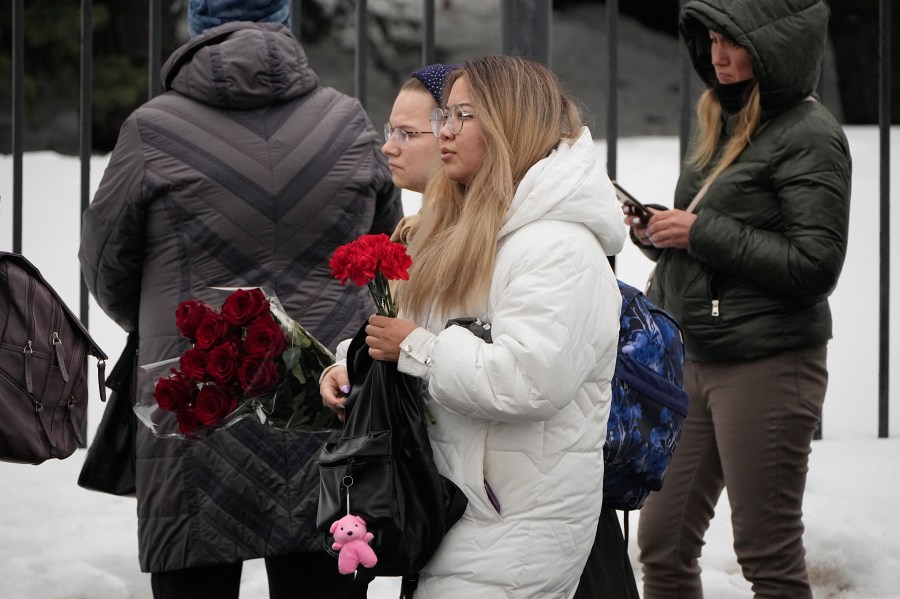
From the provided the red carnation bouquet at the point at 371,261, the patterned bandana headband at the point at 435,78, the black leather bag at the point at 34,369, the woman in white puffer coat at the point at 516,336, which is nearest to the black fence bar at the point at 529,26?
the patterned bandana headband at the point at 435,78

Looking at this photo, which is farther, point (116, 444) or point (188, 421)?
point (116, 444)

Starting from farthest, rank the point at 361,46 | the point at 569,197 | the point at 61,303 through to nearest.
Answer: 1. the point at 361,46
2. the point at 61,303
3. the point at 569,197

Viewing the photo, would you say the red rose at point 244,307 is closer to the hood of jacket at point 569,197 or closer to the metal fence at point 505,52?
the hood of jacket at point 569,197

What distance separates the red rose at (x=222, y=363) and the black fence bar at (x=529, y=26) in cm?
193

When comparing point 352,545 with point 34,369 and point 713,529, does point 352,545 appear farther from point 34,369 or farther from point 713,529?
point 713,529

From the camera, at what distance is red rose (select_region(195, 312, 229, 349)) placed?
2320 millimetres

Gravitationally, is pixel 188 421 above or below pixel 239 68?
below

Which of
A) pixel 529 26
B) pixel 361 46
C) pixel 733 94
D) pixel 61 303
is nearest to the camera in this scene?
pixel 61 303

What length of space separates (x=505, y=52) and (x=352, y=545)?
2246 mm

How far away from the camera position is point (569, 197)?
219 centimetres

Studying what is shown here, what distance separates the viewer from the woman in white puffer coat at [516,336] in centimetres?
211

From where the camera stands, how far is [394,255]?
2098mm

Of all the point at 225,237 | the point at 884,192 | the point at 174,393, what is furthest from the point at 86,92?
the point at 884,192

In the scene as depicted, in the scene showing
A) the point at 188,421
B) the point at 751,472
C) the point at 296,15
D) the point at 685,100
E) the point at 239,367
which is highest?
the point at 296,15
